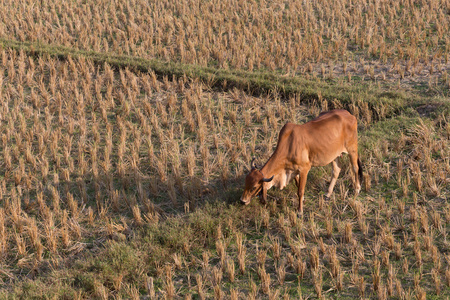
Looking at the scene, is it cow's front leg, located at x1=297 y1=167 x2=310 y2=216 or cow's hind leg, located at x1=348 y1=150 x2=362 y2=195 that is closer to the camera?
cow's front leg, located at x1=297 y1=167 x2=310 y2=216

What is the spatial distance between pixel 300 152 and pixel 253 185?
0.71m

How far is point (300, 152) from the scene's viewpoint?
6086mm

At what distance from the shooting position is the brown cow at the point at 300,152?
5.88m

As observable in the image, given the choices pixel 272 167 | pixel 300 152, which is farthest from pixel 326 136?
pixel 272 167

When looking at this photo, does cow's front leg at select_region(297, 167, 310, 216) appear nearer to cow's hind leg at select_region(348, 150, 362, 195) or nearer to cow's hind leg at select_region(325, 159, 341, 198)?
cow's hind leg at select_region(325, 159, 341, 198)

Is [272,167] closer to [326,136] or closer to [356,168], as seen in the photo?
[326,136]

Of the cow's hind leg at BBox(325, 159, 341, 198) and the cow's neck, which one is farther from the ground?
the cow's neck

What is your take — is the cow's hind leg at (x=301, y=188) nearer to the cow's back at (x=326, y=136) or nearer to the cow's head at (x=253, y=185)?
the cow's back at (x=326, y=136)

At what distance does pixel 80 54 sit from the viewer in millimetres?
11148

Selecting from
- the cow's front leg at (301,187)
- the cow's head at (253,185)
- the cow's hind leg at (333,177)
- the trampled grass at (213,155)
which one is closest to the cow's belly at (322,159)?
the cow's front leg at (301,187)

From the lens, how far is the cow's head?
19.0ft

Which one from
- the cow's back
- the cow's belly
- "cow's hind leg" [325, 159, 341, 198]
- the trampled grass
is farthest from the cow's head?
"cow's hind leg" [325, 159, 341, 198]

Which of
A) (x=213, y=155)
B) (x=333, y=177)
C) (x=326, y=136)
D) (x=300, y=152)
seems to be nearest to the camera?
(x=300, y=152)

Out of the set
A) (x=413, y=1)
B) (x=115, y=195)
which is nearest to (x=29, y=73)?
(x=115, y=195)
